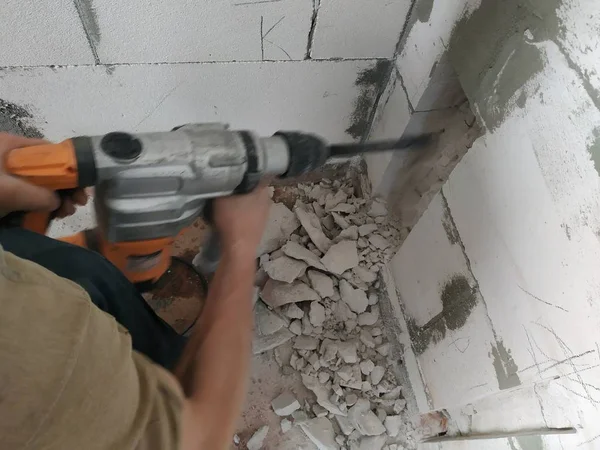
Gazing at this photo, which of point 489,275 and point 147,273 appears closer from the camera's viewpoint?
point 489,275

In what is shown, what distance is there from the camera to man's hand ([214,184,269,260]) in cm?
104

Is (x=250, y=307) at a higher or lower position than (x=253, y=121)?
lower

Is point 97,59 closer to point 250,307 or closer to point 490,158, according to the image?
point 250,307

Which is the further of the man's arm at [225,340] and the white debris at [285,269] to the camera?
the white debris at [285,269]

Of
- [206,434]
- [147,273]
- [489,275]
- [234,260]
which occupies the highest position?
[147,273]

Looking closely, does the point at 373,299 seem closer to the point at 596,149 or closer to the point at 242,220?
the point at 242,220

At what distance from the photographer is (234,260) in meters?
1.03

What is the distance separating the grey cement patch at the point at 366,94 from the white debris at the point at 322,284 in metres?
0.52

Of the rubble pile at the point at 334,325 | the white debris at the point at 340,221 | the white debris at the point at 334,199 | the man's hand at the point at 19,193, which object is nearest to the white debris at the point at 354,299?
the rubble pile at the point at 334,325

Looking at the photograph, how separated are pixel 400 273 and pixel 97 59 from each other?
1.10 meters

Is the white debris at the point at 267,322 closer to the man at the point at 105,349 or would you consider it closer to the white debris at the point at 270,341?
the white debris at the point at 270,341

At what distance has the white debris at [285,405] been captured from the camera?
1672 millimetres

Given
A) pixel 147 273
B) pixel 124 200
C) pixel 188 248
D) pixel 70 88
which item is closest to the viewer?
pixel 124 200

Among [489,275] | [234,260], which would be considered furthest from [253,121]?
[489,275]
